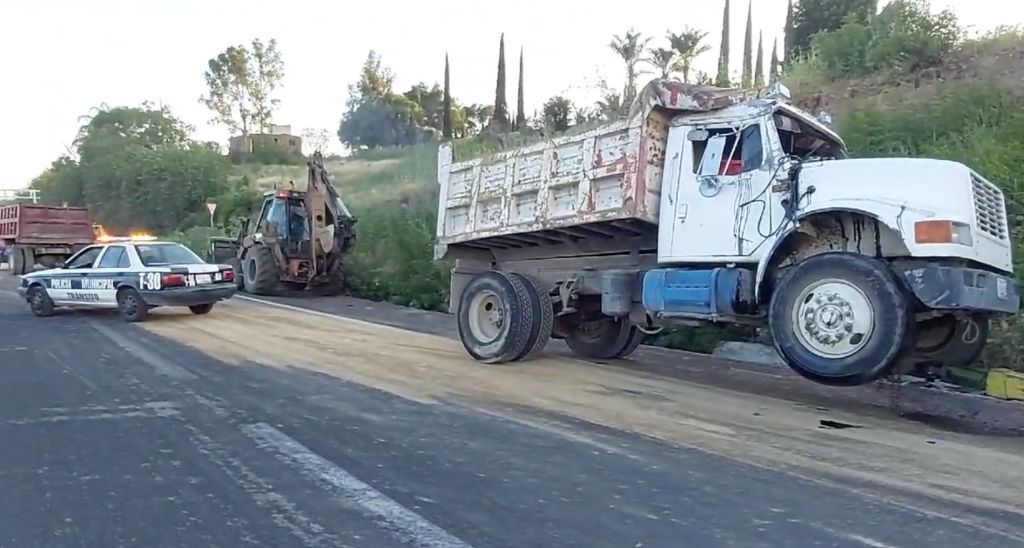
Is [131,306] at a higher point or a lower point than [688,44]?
lower

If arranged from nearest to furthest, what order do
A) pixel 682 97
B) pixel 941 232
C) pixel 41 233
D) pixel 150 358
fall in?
1. pixel 941 232
2. pixel 682 97
3. pixel 150 358
4. pixel 41 233

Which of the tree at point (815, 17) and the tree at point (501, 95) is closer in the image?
the tree at point (815, 17)

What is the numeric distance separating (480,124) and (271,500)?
5944cm

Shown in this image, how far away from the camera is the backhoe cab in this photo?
65.2 ft

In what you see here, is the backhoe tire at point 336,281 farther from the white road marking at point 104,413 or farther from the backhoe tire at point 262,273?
the white road marking at point 104,413

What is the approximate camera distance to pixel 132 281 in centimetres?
1398

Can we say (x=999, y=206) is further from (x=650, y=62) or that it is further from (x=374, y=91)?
(x=374, y=91)

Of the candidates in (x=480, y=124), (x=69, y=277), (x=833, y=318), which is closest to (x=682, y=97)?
(x=833, y=318)

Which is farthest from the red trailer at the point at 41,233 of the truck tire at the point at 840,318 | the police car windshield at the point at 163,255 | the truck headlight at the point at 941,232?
the truck headlight at the point at 941,232

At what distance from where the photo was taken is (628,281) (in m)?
9.21

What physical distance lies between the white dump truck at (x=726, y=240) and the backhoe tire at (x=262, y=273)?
1002 cm

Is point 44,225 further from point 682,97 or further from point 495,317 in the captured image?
point 682,97

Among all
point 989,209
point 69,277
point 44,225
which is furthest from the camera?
point 44,225

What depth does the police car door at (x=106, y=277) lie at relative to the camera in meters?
14.3
